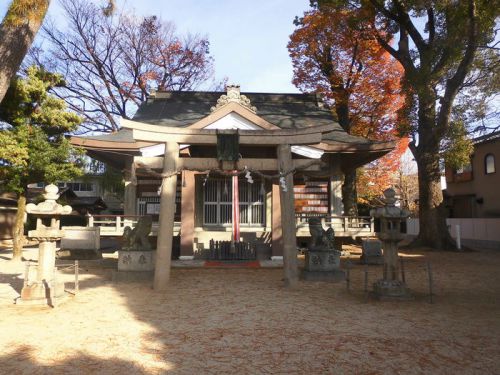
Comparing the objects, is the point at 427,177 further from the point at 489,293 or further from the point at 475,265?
the point at 489,293

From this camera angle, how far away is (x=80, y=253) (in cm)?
1491

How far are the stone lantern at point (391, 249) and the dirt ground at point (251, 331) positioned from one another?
32 centimetres

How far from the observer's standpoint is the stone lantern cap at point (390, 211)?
7.82 m

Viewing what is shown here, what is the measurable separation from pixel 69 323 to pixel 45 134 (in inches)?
427

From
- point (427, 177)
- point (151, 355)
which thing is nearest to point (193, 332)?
point (151, 355)

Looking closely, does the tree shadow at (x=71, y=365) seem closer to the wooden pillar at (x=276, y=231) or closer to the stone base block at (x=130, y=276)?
the stone base block at (x=130, y=276)

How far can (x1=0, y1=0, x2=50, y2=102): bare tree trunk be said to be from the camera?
297 inches

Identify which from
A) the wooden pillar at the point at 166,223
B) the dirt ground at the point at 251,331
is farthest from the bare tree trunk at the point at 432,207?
the wooden pillar at the point at 166,223

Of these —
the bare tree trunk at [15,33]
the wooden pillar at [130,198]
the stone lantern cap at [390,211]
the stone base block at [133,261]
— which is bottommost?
the stone base block at [133,261]

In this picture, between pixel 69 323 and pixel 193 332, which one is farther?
pixel 69 323

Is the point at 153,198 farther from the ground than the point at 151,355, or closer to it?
farther from the ground

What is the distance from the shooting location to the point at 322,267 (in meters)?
9.94

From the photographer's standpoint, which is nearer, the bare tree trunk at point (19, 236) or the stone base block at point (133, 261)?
the stone base block at point (133, 261)

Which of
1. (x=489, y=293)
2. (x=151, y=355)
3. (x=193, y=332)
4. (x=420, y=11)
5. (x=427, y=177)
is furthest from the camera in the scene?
(x=427, y=177)
